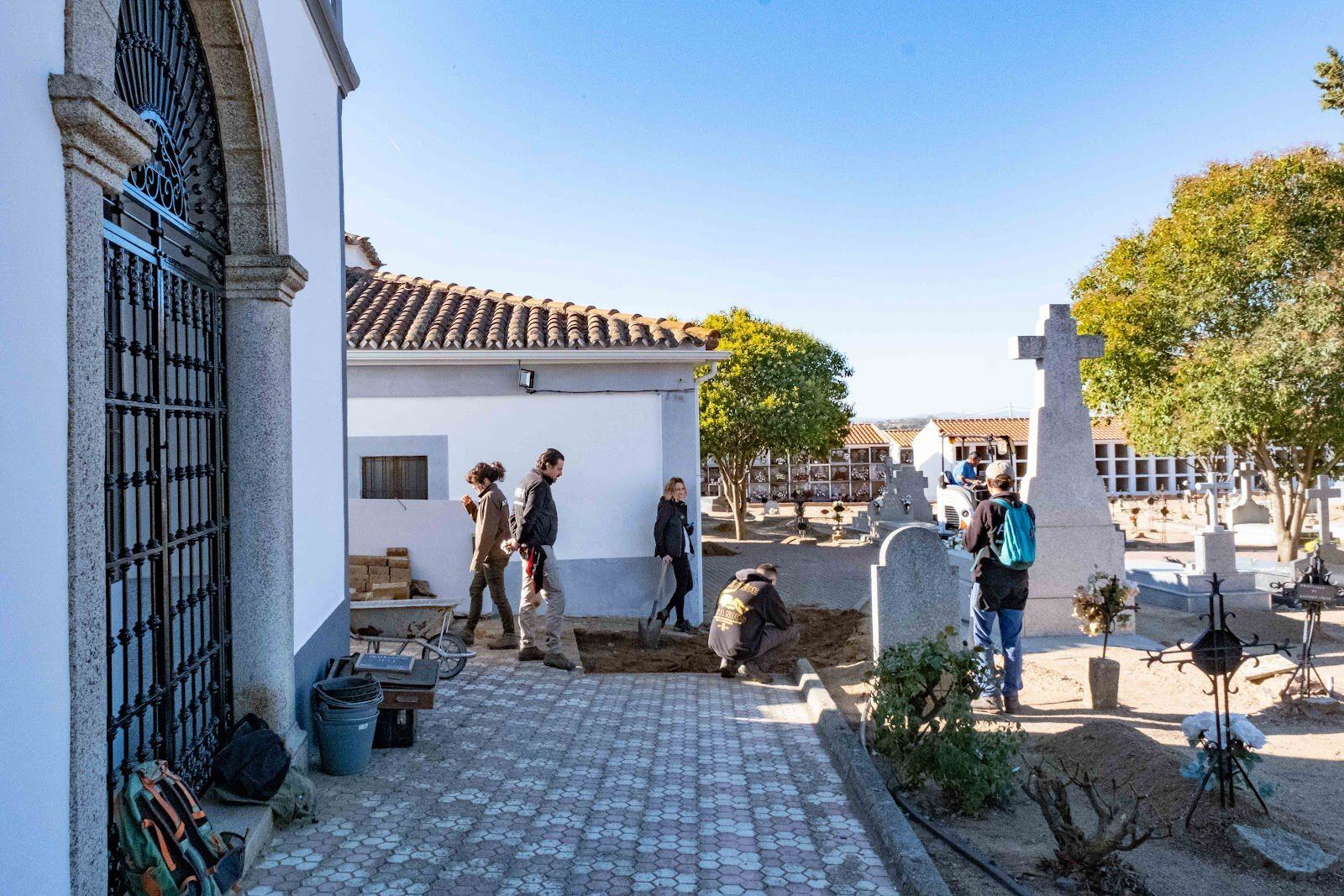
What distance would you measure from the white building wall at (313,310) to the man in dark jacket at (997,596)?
4.62 meters

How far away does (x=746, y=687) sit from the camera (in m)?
7.53

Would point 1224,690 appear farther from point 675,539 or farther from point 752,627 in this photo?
point 675,539

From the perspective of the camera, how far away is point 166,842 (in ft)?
9.49

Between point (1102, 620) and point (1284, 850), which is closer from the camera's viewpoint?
point (1284, 850)

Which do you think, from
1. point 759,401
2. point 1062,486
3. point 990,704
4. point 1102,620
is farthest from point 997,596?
point 759,401

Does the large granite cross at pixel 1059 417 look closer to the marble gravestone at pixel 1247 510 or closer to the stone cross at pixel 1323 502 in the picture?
the stone cross at pixel 1323 502

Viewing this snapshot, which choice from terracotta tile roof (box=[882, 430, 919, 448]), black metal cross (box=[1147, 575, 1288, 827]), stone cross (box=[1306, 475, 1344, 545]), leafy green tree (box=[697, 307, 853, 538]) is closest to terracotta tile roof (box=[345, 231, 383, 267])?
leafy green tree (box=[697, 307, 853, 538])

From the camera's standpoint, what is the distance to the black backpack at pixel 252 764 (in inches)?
157

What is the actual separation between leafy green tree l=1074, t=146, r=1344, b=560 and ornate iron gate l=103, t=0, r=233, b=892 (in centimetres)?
1651

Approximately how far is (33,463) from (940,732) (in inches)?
171

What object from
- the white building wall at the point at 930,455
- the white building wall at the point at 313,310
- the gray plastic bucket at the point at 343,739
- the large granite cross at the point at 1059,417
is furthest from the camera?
the white building wall at the point at 930,455

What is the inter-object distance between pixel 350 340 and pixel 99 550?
832cm

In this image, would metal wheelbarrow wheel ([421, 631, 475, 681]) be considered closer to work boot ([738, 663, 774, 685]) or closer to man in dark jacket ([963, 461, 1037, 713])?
work boot ([738, 663, 774, 685])

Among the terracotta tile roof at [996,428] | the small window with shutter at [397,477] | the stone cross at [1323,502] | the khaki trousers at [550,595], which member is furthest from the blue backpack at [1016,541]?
the terracotta tile roof at [996,428]
